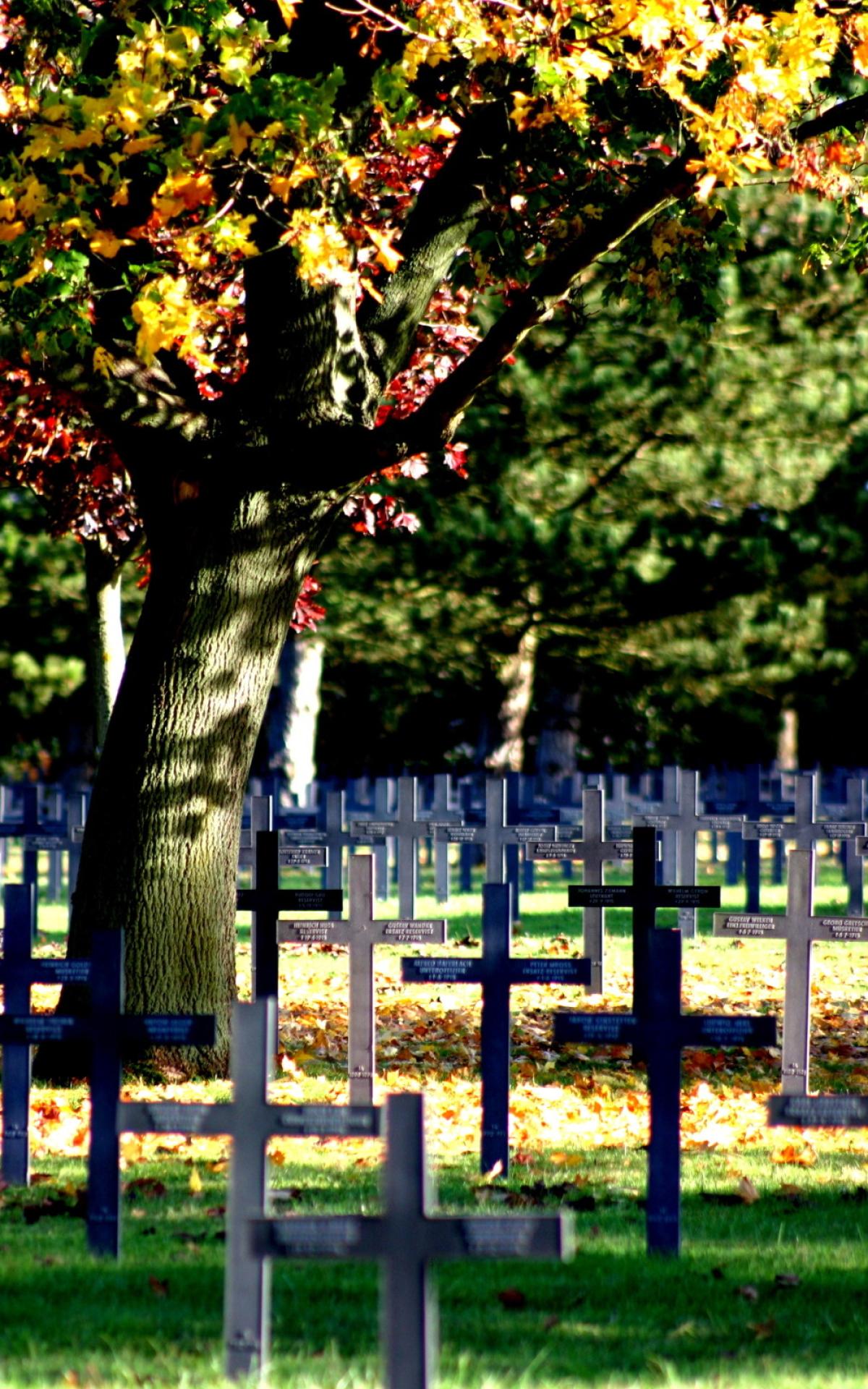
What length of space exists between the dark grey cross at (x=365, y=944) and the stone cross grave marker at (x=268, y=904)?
52.3 inches

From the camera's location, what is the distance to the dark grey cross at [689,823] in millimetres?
17109

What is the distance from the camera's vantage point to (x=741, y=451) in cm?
2548

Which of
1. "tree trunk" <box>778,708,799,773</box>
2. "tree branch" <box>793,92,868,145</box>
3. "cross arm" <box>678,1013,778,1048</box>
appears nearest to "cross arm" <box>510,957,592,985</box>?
"cross arm" <box>678,1013,778,1048</box>

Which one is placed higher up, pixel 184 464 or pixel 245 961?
pixel 184 464

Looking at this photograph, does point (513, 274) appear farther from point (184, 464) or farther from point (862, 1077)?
point (862, 1077)

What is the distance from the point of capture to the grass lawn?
4785 millimetres

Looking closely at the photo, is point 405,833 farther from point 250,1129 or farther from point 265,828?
point 250,1129

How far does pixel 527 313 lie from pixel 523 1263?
495 cm

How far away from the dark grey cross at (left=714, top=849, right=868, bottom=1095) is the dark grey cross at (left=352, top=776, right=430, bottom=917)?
335 inches

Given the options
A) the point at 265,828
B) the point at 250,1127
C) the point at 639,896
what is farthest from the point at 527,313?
the point at 265,828

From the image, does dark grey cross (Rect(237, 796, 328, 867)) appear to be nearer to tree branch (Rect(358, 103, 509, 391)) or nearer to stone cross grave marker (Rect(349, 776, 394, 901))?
stone cross grave marker (Rect(349, 776, 394, 901))

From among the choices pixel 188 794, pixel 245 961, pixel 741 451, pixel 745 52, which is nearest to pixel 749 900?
pixel 245 961

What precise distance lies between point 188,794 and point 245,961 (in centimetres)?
672

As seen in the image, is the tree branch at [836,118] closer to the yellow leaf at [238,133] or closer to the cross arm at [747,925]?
the yellow leaf at [238,133]
